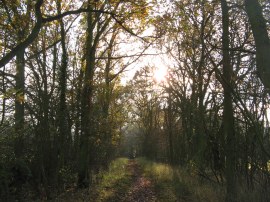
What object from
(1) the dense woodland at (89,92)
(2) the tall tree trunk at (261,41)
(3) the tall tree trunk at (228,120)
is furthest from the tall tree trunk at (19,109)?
(2) the tall tree trunk at (261,41)

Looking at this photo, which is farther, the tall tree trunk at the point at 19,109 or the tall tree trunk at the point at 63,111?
the tall tree trunk at the point at 63,111

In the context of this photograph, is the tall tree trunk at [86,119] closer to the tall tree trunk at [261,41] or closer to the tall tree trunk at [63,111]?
the tall tree trunk at [63,111]

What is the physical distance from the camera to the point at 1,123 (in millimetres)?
11945

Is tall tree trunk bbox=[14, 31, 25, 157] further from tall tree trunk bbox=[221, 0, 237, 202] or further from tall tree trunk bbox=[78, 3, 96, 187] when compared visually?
tall tree trunk bbox=[221, 0, 237, 202]

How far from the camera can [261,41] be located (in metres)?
7.36

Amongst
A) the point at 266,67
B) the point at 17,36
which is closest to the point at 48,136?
the point at 17,36

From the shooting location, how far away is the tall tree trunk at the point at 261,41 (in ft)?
23.6

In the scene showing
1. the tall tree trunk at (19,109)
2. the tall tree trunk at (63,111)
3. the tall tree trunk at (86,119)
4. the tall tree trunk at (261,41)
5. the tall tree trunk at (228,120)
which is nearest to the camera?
the tall tree trunk at (261,41)

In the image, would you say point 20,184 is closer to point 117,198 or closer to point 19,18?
point 117,198

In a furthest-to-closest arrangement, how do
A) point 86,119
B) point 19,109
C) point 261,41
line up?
1. point 86,119
2. point 19,109
3. point 261,41

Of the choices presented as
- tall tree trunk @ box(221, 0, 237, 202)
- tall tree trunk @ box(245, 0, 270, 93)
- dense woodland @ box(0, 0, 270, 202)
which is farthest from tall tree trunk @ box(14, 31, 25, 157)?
tall tree trunk @ box(245, 0, 270, 93)

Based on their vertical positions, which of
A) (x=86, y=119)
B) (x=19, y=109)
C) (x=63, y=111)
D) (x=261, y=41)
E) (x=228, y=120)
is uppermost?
(x=261, y=41)

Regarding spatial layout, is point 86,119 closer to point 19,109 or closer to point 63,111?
point 63,111

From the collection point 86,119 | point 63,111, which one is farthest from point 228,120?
point 86,119
